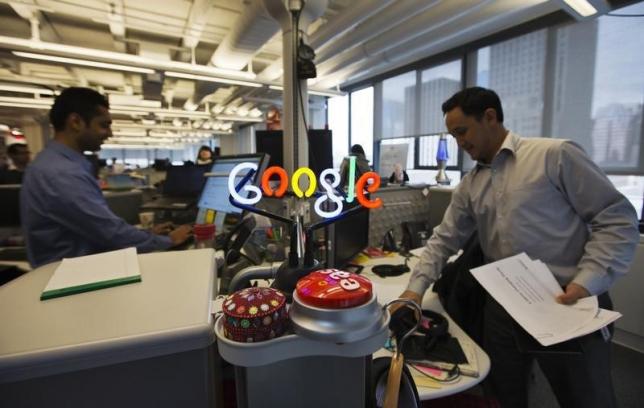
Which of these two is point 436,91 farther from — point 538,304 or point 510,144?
point 538,304

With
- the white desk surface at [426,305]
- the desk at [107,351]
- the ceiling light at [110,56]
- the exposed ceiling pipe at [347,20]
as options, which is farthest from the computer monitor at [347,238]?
the ceiling light at [110,56]

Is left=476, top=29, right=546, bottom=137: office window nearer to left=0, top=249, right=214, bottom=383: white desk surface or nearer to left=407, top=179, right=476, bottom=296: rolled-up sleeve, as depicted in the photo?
left=407, top=179, right=476, bottom=296: rolled-up sleeve

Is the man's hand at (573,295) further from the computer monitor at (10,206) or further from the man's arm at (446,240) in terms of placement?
the computer monitor at (10,206)

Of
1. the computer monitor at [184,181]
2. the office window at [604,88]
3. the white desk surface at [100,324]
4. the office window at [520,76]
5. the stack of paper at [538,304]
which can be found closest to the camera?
the white desk surface at [100,324]

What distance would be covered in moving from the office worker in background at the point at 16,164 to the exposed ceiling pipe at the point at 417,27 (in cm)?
390

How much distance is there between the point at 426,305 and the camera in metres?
1.27

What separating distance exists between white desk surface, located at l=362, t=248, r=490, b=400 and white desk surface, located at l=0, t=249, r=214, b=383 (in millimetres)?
328

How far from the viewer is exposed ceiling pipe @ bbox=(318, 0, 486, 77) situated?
2.80 metres

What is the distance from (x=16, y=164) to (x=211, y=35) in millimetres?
2915

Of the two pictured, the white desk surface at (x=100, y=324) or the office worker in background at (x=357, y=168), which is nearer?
the white desk surface at (x=100, y=324)

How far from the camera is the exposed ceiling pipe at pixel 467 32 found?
285 cm

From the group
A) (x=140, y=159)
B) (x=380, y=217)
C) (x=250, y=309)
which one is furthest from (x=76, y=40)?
(x=140, y=159)

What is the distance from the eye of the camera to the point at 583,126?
3.07 m

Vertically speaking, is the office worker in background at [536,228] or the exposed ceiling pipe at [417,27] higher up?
the exposed ceiling pipe at [417,27]
